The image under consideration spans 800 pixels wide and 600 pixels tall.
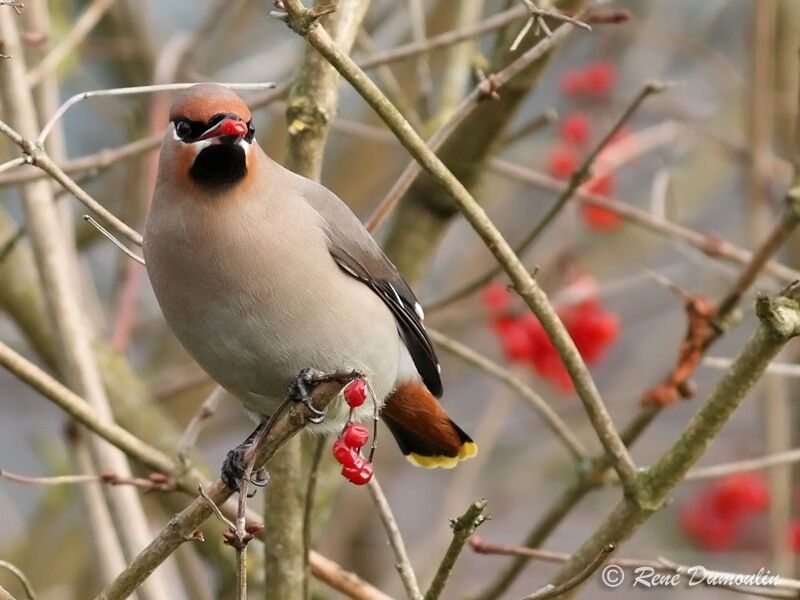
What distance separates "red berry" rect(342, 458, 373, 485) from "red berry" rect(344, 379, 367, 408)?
0.81 ft

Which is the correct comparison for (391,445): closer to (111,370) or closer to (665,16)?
(111,370)

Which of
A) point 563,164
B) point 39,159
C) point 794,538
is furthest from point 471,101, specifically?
point 794,538

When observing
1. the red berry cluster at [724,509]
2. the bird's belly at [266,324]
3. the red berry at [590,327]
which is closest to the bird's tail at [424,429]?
the bird's belly at [266,324]

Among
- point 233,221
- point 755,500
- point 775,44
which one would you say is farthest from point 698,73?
point 233,221

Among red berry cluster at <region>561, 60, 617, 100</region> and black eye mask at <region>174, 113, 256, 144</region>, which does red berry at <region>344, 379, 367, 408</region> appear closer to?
black eye mask at <region>174, 113, 256, 144</region>

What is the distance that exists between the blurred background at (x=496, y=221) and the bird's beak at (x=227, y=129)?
0.73m

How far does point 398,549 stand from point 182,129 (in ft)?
3.84

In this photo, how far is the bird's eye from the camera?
3254 millimetres

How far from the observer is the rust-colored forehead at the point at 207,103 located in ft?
10.3

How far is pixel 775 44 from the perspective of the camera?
6.19 metres

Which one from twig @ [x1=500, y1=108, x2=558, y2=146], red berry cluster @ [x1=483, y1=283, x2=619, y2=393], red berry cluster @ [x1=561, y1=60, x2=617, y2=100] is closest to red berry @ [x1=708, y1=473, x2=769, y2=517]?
red berry cluster @ [x1=483, y1=283, x2=619, y2=393]

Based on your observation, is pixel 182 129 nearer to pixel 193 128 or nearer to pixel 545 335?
pixel 193 128

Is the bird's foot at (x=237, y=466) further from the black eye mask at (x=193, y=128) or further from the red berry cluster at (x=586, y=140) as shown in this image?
the red berry cluster at (x=586, y=140)

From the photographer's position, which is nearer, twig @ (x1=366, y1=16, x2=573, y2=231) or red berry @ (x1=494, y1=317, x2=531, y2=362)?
twig @ (x1=366, y1=16, x2=573, y2=231)
